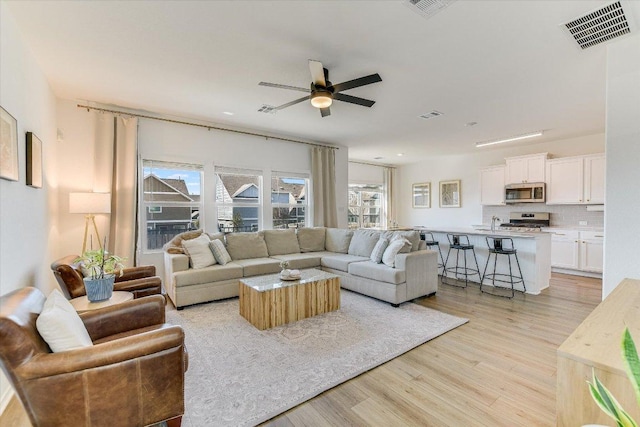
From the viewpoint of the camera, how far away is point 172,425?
166cm

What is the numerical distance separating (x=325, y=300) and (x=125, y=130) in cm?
376

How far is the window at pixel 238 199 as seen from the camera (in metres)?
5.43

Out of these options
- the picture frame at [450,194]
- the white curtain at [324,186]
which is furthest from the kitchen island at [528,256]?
the picture frame at [450,194]

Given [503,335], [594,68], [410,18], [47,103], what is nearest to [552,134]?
[594,68]

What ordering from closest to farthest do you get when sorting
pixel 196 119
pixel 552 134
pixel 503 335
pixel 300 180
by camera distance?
pixel 503 335
pixel 196 119
pixel 552 134
pixel 300 180

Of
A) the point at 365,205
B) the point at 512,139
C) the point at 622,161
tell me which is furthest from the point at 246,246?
the point at 512,139

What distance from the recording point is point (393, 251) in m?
4.14

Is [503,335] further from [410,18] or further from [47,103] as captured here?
[47,103]

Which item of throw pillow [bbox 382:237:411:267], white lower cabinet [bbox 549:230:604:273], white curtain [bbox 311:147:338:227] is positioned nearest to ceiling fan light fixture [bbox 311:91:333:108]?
throw pillow [bbox 382:237:411:267]

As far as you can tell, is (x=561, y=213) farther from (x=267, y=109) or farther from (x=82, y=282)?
(x=82, y=282)

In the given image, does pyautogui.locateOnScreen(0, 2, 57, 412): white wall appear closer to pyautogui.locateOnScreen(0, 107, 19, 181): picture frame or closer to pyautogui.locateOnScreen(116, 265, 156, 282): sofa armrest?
pyautogui.locateOnScreen(0, 107, 19, 181): picture frame

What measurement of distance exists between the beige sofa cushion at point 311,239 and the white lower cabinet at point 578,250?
4.84 m

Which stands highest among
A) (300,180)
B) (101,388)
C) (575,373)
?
(300,180)

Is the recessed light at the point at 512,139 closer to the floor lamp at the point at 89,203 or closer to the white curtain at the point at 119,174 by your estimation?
the white curtain at the point at 119,174
